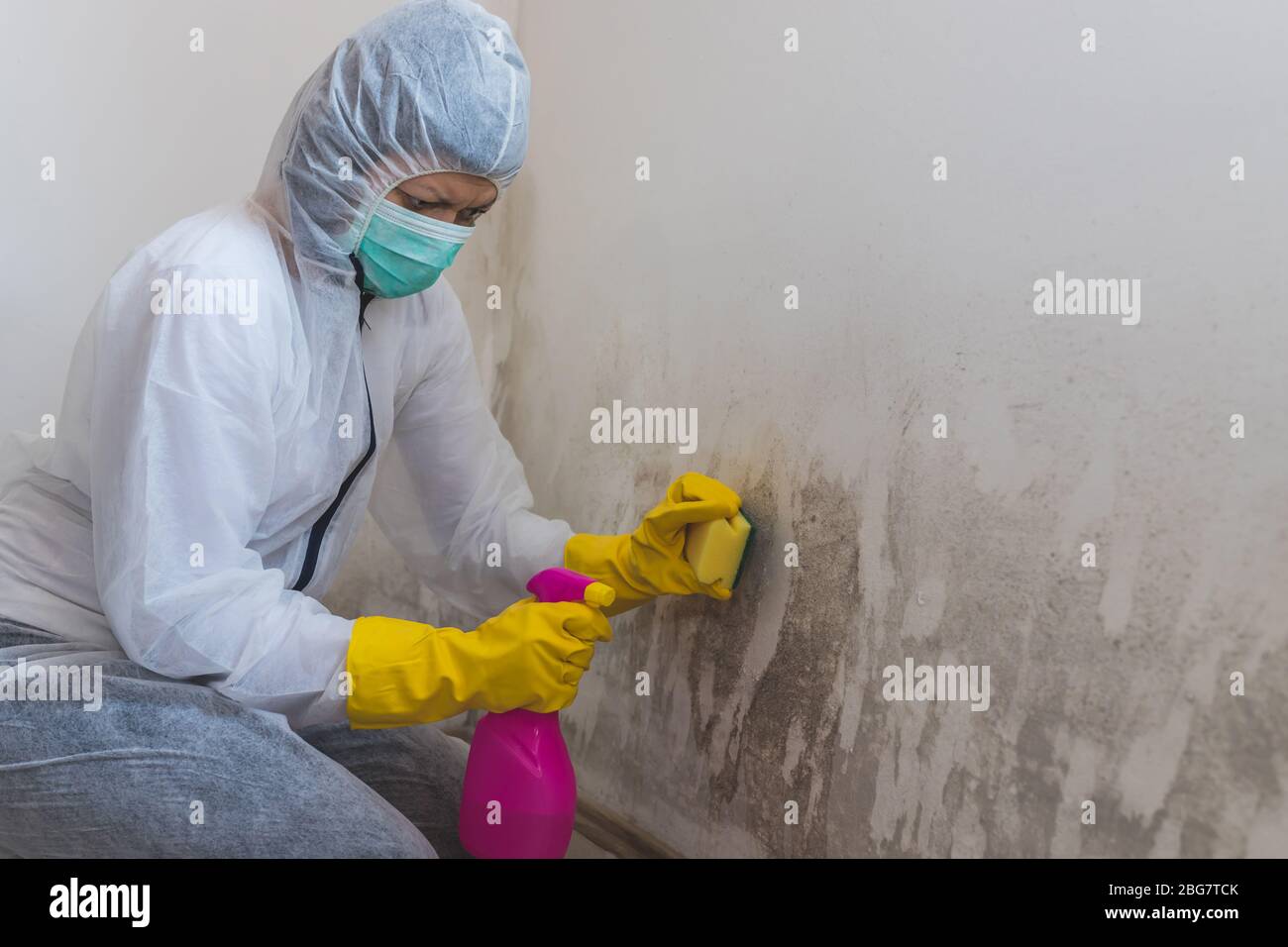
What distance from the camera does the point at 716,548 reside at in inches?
56.9

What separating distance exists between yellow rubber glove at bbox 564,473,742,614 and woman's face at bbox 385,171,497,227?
1.44 ft

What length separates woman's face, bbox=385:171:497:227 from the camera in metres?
1.34

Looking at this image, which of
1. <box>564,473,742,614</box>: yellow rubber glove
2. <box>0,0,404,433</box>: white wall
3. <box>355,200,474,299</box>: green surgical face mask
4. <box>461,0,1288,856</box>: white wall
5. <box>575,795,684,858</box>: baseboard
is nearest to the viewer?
<box>461,0,1288,856</box>: white wall

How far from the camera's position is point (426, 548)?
1.73 m

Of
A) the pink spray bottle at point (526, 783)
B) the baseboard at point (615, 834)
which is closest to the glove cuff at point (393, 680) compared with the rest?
the pink spray bottle at point (526, 783)

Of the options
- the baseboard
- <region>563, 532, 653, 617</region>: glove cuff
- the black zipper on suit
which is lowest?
the baseboard

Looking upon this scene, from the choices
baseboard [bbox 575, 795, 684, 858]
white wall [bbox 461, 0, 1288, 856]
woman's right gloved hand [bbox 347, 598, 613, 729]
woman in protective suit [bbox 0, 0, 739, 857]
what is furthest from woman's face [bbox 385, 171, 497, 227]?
baseboard [bbox 575, 795, 684, 858]

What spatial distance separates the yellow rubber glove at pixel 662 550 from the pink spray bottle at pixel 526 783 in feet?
A: 0.42

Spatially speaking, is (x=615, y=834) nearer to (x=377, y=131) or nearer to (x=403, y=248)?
(x=403, y=248)

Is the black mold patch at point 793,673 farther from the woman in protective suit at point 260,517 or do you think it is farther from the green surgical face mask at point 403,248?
the green surgical face mask at point 403,248

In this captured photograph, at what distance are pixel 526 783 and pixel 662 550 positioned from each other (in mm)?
334

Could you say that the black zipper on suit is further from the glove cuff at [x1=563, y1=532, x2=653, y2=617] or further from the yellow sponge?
the yellow sponge

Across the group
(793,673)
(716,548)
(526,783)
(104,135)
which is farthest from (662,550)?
(104,135)

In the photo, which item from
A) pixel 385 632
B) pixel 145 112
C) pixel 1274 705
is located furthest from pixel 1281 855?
pixel 145 112
